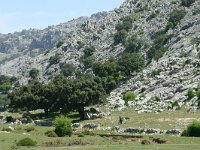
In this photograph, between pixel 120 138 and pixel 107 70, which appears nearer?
pixel 120 138

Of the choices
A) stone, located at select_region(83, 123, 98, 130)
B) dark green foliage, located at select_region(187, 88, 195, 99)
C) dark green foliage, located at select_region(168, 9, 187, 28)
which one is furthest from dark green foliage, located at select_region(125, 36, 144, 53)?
stone, located at select_region(83, 123, 98, 130)

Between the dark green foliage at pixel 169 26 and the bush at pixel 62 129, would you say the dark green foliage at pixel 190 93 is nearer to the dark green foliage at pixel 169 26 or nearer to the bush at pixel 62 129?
the bush at pixel 62 129

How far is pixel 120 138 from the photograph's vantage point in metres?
69.8

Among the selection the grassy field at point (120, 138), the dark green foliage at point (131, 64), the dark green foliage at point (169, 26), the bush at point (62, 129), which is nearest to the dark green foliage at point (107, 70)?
the dark green foliage at point (131, 64)

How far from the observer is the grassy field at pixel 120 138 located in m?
55.4

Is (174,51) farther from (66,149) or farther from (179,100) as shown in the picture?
(66,149)

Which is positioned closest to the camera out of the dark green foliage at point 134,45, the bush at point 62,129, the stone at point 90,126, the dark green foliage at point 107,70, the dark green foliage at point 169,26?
the bush at point 62,129

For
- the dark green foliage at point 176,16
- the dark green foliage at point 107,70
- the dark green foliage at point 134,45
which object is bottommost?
the dark green foliage at point 107,70

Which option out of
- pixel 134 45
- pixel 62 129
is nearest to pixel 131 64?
pixel 134 45

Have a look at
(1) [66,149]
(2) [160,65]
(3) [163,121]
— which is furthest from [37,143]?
(2) [160,65]

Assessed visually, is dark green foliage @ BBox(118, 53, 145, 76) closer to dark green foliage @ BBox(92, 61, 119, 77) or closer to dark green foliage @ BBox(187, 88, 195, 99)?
dark green foliage @ BBox(92, 61, 119, 77)

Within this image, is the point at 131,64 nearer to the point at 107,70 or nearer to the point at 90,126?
the point at 107,70

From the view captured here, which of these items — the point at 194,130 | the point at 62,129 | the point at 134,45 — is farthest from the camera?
the point at 134,45

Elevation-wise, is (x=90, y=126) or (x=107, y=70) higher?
(x=107, y=70)
